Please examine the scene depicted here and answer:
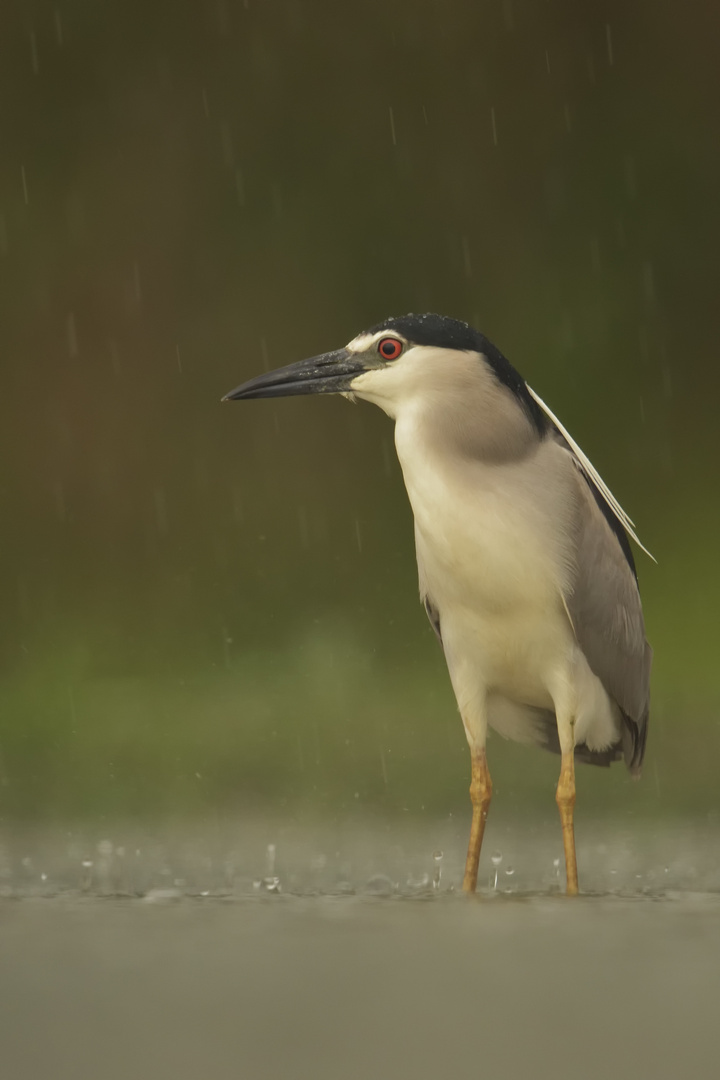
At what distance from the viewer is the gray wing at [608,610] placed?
2.10 m

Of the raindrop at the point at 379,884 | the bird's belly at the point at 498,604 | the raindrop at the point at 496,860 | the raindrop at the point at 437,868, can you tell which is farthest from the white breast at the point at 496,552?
the raindrop at the point at 496,860

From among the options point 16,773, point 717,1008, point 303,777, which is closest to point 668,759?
point 303,777

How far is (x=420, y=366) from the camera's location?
2049mm

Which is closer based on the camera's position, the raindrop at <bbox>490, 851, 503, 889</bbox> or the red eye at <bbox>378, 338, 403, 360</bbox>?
the red eye at <bbox>378, 338, 403, 360</bbox>

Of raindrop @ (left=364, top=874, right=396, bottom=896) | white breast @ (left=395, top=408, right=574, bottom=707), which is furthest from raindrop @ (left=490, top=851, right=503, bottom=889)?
white breast @ (left=395, top=408, right=574, bottom=707)

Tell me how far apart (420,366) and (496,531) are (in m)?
0.29

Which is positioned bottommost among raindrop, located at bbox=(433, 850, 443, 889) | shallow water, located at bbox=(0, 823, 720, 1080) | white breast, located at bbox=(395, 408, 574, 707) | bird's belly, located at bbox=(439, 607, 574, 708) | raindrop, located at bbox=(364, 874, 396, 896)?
raindrop, located at bbox=(433, 850, 443, 889)

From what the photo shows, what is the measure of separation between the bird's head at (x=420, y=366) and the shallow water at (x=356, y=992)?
97cm

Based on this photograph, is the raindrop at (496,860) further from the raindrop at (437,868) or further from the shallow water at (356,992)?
the shallow water at (356,992)

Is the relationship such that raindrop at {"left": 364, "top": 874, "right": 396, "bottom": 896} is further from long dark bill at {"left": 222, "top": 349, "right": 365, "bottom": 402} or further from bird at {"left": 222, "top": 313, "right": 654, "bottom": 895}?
Result: long dark bill at {"left": 222, "top": 349, "right": 365, "bottom": 402}

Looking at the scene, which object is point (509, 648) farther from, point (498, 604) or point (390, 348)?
point (390, 348)

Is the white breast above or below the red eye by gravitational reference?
below

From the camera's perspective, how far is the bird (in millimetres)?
1982

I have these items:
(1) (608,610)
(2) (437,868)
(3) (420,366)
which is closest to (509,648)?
(1) (608,610)
